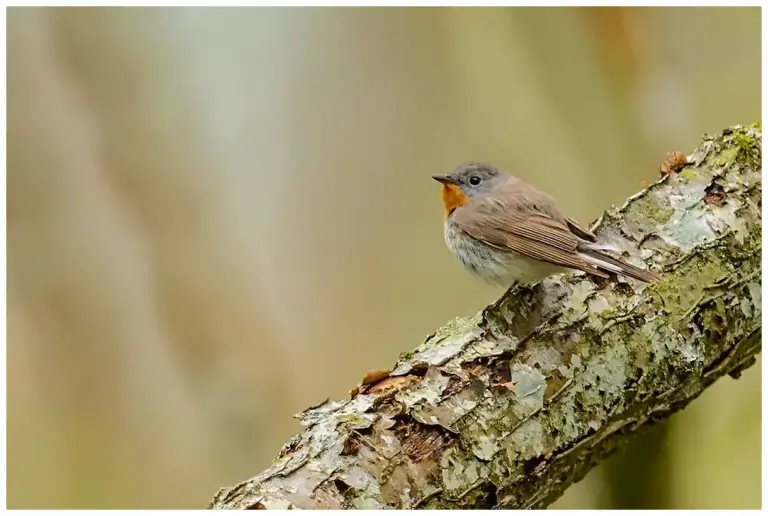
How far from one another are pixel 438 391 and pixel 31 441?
5.07 ft

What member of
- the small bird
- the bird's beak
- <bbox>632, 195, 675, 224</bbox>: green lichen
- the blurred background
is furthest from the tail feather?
the blurred background

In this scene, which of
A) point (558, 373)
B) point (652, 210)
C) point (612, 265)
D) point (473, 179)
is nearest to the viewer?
point (558, 373)

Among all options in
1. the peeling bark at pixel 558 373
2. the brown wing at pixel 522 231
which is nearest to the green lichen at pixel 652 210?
the peeling bark at pixel 558 373

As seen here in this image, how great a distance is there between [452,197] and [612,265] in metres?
0.55

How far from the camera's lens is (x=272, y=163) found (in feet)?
8.61

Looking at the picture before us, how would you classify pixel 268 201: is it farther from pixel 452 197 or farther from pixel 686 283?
pixel 686 283

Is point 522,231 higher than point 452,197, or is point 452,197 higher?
point 452,197

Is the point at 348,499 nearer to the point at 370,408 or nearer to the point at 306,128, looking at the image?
the point at 370,408

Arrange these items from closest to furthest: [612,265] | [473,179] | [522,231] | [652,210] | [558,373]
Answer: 1. [558,373]
2. [612,265]
3. [522,231]
4. [652,210]
5. [473,179]

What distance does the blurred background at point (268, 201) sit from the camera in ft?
7.61

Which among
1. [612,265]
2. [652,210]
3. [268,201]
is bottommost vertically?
[612,265]

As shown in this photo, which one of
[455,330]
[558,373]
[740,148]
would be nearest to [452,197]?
[455,330]

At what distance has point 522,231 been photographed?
1.81 m

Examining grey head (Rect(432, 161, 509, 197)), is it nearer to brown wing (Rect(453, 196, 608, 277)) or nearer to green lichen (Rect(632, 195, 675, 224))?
brown wing (Rect(453, 196, 608, 277))
